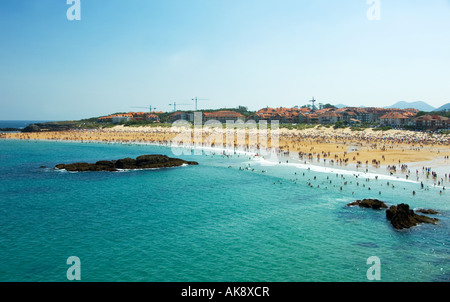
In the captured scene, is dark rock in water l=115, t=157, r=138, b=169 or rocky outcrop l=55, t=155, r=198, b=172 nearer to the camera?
rocky outcrop l=55, t=155, r=198, b=172

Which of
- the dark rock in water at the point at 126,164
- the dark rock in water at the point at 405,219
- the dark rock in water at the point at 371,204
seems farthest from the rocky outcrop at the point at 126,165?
the dark rock in water at the point at 405,219

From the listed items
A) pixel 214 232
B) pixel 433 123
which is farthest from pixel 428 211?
pixel 433 123

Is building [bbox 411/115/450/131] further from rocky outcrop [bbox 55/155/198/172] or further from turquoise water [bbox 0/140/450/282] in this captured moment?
rocky outcrop [bbox 55/155/198/172]

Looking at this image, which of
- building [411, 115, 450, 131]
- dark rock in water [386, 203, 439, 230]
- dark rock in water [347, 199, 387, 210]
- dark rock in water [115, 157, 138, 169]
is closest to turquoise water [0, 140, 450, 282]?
dark rock in water [386, 203, 439, 230]

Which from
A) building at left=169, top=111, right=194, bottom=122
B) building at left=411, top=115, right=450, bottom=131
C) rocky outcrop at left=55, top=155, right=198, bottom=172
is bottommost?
rocky outcrop at left=55, top=155, right=198, bottom=172

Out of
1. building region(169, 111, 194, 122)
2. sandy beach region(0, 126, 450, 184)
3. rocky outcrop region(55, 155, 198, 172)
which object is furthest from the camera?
building region(169, 111, 194, 122)

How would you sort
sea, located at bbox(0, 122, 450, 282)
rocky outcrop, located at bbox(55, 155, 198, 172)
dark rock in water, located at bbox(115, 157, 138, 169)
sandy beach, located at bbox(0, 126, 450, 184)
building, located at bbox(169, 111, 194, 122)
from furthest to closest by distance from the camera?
building, located at bbox(169, 111, 194, 122) → dark rock in water, located at bbox(115, 157, 138, 169) → rocky outcrop, located at bbox(55, 155, 198, 172) → sandy beach, located at bbox(0, 126, 450, 184) → sea, located at bbox(0, 122, 450, 282)
